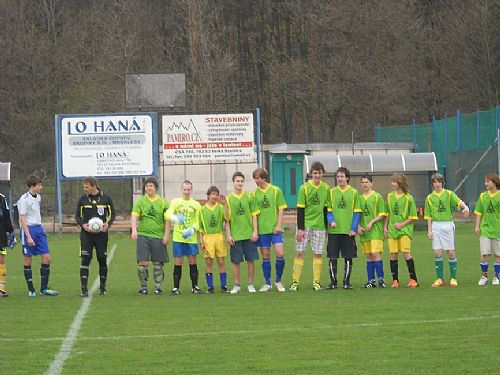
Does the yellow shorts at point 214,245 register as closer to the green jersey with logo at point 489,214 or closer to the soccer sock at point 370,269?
the soccer sock at point 370,269

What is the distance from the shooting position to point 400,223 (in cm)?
1639

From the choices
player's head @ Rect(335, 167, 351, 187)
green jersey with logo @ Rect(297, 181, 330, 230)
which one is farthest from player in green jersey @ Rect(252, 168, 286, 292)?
player's head @ Rect(335, 167, 351, 187)

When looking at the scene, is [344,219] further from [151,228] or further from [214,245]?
[151,228]

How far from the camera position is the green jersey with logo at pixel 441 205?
16.5 meters

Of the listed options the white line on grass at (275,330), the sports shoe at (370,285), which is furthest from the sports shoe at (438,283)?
the white line on grass at (275,330)

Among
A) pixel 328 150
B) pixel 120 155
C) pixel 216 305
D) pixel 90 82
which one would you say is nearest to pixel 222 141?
pixel 120 155

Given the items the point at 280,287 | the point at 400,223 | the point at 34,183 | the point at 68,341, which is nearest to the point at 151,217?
the point at 34,183

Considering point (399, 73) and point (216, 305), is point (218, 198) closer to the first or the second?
point (216, 305)

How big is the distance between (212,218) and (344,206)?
1978mm

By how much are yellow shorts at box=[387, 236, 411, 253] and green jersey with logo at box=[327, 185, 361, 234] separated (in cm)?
79

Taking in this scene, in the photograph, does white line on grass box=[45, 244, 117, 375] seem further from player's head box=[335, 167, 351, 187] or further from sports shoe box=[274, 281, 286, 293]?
player's head box=[335, 167, 351, 187]

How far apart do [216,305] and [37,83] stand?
39756 mm

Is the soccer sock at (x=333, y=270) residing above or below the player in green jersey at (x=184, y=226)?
below

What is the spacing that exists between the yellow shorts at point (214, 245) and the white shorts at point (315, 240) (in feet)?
3.73
